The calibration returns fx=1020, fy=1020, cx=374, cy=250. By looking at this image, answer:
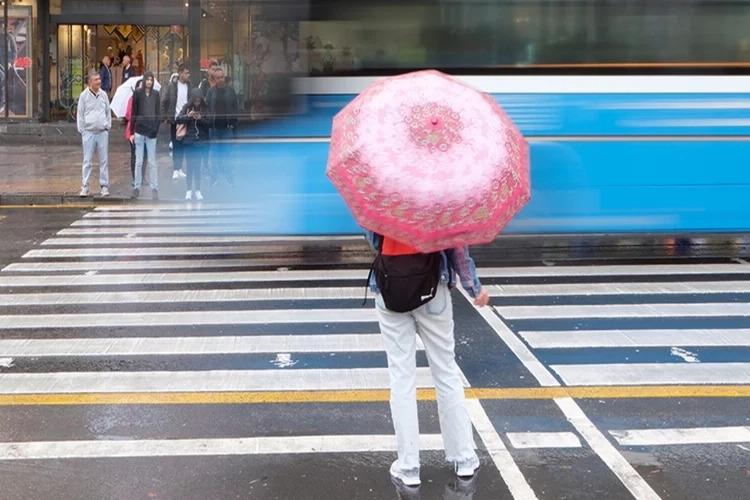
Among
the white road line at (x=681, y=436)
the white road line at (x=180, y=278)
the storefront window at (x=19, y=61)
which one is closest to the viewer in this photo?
the white road line at (x=681, y=436)

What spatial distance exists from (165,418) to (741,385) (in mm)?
3762

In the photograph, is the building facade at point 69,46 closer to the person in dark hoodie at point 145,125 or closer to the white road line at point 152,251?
the person in dark hoodie at point 145,125

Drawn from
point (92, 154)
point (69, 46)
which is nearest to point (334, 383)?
point (92, 154)

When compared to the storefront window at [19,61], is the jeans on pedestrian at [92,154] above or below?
below

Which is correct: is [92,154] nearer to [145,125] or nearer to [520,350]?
[145,125]

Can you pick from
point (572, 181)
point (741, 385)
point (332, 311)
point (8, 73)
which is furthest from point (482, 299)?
point (8, 73)

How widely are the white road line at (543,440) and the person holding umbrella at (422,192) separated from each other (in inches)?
34.4

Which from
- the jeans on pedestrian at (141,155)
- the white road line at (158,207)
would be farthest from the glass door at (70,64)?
the white road line at (158,207)

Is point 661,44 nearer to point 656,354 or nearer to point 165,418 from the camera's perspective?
point 656,354

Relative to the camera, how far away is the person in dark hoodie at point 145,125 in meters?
16.5

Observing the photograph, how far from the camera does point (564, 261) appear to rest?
1134 centimetres

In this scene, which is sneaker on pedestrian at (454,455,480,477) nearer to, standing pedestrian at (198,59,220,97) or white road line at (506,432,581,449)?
white road line at (506,432,581,449)

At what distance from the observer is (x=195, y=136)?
15258mm

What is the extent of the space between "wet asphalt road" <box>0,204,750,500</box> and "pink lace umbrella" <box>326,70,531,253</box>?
4.74ft
